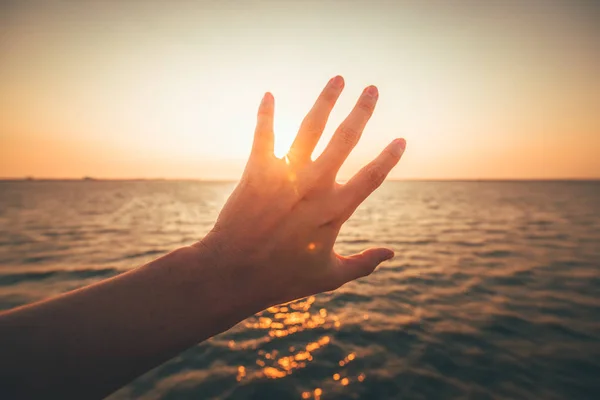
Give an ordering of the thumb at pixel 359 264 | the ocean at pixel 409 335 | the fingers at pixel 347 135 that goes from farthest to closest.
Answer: the ocean at pixel 409 335 → the thumb at pixel 359 264 → the fingers at pixel 347 135

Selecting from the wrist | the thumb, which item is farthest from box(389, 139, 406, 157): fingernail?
the wrist

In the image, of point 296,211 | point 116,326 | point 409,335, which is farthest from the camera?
point 409,335

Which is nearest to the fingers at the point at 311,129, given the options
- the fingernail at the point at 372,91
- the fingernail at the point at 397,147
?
the fingernail at the point at 372,91

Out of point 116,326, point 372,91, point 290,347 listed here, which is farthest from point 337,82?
point 290,347

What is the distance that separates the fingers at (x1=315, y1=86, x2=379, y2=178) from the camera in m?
1.75

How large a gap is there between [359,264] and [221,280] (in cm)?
91

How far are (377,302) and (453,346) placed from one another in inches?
79.5

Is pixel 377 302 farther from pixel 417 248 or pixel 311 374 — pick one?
pixel 417 248

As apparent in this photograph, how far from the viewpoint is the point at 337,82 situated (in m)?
1.90

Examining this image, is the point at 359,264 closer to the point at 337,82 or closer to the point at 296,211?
the point at 296,211

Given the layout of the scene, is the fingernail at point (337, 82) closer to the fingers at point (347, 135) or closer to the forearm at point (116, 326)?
the fingers at point (347, 135)

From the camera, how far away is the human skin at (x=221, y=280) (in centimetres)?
114

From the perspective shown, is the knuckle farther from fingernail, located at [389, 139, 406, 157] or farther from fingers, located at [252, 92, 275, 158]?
fingers, located at [252, 92, 275, 158]

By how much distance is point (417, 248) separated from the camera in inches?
468
